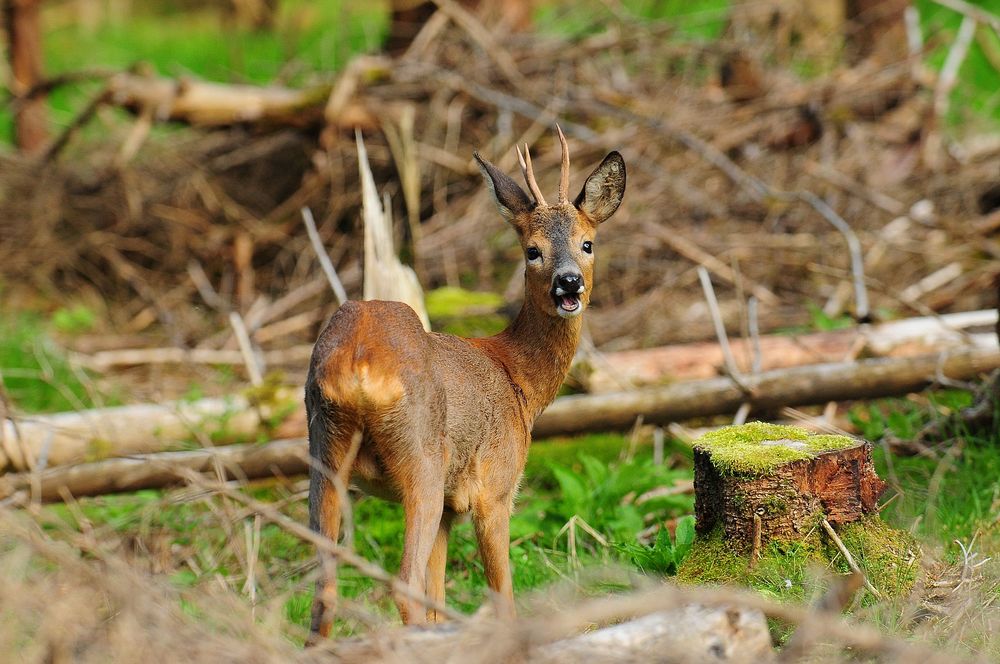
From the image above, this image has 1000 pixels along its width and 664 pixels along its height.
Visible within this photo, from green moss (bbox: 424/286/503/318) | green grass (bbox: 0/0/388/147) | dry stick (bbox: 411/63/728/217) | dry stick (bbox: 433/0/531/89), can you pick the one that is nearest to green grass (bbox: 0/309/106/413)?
green moss (bbox: 424/286/503/318)

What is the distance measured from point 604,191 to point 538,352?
65cm

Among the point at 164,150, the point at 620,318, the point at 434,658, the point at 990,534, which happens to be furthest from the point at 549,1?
the point at 434,658

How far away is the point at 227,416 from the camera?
5.93 m

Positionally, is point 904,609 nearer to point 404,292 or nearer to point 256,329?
point 404,292

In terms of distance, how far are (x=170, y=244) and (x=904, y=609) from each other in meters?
7.44

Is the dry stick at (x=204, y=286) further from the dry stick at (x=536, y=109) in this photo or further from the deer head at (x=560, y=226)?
the deer head at (x=560, y=226)

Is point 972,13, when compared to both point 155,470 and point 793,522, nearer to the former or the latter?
point 793,522

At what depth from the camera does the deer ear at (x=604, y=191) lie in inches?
163

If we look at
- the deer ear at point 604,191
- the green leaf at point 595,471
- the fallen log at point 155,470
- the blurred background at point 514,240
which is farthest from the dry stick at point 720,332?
the fallen log at point 155,470

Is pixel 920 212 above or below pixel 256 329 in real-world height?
above

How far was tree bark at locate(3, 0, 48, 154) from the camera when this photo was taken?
10367 mm

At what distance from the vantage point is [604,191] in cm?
416

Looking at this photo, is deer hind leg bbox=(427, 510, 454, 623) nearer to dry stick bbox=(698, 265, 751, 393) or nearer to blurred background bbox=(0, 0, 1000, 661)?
blurred background bbox=(0, 0, 1000, 661)

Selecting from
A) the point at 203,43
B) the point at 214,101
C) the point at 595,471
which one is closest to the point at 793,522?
the point at 595,471
